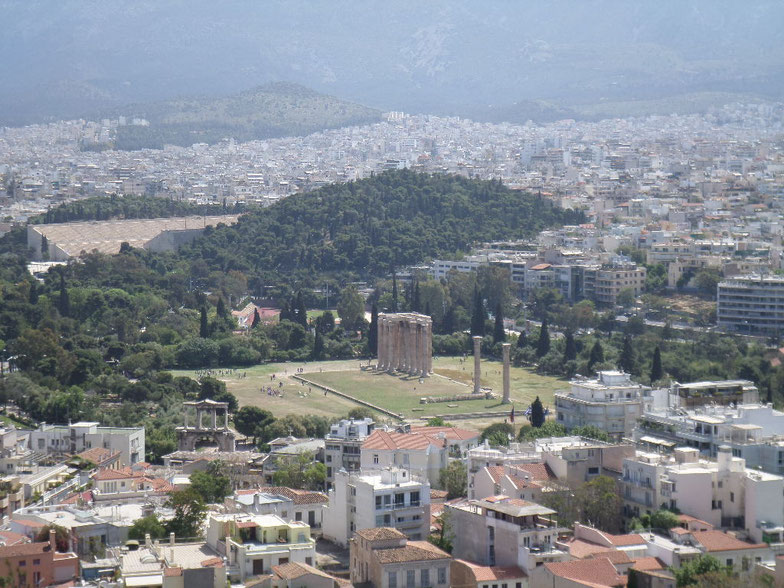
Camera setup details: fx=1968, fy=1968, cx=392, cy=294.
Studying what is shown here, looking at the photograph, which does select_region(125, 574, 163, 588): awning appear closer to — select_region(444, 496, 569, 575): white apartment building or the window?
the window

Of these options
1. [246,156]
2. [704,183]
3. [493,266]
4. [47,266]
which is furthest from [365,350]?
[246,156]

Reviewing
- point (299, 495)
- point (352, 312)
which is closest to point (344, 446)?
point (299, 495)

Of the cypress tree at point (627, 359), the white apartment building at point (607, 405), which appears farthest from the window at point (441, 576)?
the cypress tree at point (627, 359)

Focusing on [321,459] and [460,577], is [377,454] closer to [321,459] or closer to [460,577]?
[321,459]

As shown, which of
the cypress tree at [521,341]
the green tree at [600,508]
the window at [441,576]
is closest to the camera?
the window at [441,576]

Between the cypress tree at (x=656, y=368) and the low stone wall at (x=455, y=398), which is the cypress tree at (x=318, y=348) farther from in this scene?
the cypress tree at (x=656, y=368)

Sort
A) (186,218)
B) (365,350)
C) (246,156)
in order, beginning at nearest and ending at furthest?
1. (365,350)
2. (186,218)
3. (246,156)
